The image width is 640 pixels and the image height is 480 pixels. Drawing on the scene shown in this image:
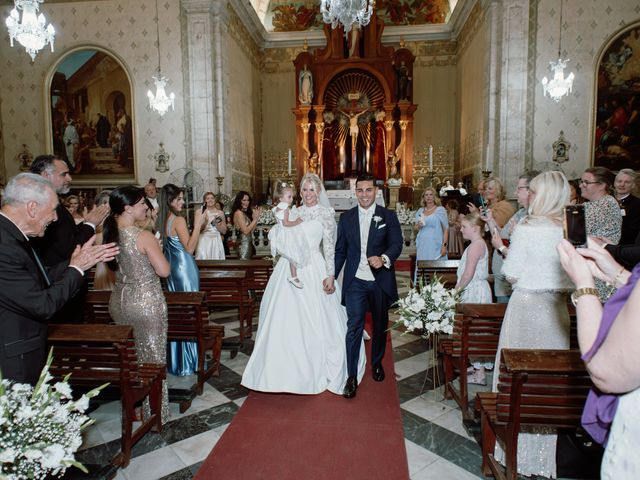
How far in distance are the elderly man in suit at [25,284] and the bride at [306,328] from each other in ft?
5.95

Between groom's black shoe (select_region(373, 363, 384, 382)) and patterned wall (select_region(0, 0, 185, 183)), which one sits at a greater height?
patterned wall (select_region(0, 0, 185, 183))

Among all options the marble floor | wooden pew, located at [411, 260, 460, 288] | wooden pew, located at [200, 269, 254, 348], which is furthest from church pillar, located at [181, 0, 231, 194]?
the marble floor

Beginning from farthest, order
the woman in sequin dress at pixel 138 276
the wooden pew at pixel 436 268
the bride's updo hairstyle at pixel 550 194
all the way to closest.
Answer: the wooden pew at pixel 436 268 → the woman in sequin dress at pixel 138 276 → the bride's updo hairstyle at pixel 550 194

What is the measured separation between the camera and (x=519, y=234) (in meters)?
2.62

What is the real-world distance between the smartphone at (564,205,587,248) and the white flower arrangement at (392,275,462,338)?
1879mm

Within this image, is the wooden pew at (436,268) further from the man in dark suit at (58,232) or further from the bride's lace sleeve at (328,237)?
the man in dark suit at (58,232)

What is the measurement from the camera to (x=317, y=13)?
50.5 ft

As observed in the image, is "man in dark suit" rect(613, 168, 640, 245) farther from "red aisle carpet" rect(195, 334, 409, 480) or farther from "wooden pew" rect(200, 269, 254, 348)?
"wooden pew" rect(200, 269, 254, 348)

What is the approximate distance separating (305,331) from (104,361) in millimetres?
1625

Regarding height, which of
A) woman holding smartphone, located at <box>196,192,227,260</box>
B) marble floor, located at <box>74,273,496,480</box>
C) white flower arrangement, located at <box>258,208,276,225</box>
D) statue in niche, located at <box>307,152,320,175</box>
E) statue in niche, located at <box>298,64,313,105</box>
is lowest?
marble floor, located at <box>74,273,496,480</box>

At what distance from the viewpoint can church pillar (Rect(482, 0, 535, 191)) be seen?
9539 millimetres

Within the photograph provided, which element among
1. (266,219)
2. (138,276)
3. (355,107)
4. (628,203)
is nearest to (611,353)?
(138,276)

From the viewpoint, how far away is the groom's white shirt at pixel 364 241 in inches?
150

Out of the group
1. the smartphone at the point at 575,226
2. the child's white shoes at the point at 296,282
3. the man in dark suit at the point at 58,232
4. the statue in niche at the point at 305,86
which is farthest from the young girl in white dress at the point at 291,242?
the statue in niche at the point at 305,86
